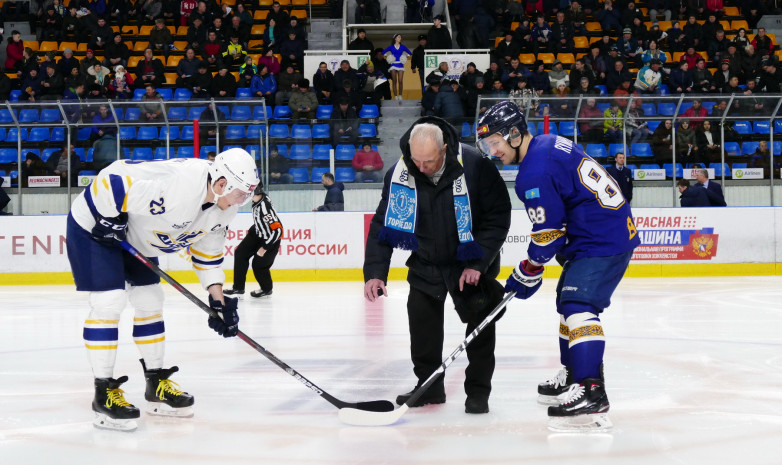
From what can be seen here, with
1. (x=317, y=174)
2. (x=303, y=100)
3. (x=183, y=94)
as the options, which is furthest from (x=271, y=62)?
(x=317, y=174)

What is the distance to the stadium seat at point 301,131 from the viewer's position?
11.2 m

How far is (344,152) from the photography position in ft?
36.6

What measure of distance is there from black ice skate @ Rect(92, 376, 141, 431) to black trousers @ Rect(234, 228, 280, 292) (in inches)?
214

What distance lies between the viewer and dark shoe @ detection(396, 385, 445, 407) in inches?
152

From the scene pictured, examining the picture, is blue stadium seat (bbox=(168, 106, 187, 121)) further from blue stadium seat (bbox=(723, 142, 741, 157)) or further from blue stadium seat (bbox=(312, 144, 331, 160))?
blue stadium seat (bbox=(723, 142, 741, 157))

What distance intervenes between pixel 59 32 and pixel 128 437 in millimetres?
15597

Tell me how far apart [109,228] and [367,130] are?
8037mm

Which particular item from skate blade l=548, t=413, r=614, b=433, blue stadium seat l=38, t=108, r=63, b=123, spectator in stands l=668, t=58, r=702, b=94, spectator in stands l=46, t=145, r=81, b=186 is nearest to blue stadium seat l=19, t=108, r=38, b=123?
blue stadium seat l=38, t=108, r=63, b=123

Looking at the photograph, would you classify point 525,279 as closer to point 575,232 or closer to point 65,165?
point 575,232

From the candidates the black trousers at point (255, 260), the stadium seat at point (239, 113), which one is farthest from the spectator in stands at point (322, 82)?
the black trousers at point (255, 260)

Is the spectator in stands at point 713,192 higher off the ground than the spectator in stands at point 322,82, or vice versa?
the spectator in stands at point 322,82

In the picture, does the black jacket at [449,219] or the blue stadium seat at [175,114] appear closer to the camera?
the black jacket at [449,219]

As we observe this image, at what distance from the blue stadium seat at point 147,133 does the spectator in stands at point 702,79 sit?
9.22 meters

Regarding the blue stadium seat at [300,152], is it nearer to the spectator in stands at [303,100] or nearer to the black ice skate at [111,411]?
the spectator in stands at [303,100]
